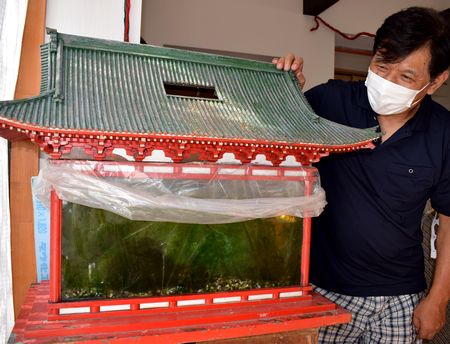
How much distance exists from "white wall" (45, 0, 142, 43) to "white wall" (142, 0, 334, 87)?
2306 mm

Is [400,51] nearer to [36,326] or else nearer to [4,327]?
[36,326]

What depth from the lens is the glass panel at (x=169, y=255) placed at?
1419 mm

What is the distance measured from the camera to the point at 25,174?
7.30 ft

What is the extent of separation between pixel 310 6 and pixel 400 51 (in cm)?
389

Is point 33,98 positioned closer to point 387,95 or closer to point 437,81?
point 387,95

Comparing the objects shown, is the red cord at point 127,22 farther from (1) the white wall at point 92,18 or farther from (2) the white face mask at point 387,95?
(2) the white face mask at point 387,95

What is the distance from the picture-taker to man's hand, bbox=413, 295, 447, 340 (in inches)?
67.7

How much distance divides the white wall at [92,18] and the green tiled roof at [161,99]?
2.69 ft

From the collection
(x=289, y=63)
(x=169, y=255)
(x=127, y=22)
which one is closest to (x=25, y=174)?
(x=127, y=22)

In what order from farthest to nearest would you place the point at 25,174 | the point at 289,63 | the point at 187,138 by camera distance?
the point at 25,174 → the point at 289,63 → the point at 187,138

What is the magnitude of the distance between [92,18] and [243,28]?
2.97 m

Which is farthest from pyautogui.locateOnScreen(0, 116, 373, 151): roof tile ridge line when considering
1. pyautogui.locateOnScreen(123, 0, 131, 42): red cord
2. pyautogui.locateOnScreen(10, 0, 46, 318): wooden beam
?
pyautogui.locateOnScreen(123, 0, 131, 42): red cord

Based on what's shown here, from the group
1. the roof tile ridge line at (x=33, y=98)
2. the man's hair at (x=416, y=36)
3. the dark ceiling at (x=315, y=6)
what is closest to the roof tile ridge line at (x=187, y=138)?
the roof tile ridge line at (x=33, y=98)

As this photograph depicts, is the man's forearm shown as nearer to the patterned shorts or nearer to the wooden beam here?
the patterned shorts
